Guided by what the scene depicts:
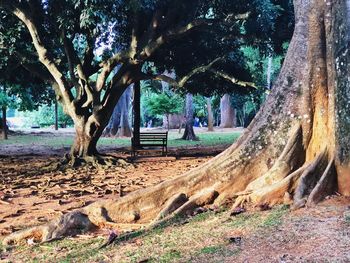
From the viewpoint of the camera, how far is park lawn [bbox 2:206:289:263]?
439 centimetres

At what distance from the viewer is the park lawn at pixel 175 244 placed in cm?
439

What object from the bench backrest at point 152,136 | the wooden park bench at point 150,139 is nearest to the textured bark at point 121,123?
the wooden park bench at point 150,139

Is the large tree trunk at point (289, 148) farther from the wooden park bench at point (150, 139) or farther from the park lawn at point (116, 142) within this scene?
the park lawn at point (116, 142)

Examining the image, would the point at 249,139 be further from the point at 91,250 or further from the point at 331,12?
the point at 91,250

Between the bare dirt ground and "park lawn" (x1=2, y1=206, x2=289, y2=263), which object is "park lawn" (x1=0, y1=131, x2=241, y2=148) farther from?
"park lawn" (x1=2, y1=206, x2=289, y2=263)

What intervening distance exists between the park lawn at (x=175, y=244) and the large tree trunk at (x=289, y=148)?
34cm

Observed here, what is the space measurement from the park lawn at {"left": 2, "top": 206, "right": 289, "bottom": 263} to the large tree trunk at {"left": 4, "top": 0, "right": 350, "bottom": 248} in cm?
34

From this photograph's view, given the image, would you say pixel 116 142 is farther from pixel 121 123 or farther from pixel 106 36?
pixel 106 36

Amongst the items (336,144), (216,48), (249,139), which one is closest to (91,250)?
(249,139)

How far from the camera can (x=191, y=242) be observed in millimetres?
4711

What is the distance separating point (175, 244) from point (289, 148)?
2.24 m

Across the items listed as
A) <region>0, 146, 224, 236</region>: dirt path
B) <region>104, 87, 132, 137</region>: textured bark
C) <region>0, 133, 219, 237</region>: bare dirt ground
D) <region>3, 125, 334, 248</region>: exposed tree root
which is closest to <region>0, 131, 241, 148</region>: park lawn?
<region>104, 87, 132, 137</region>: textured bark

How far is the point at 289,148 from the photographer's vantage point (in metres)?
5.98

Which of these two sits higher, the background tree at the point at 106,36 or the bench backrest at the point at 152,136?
the background tree at the point at 106,36
